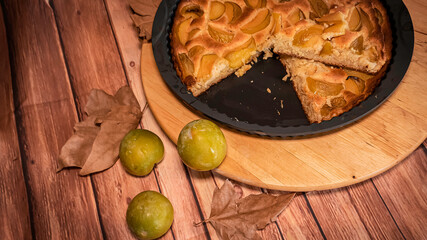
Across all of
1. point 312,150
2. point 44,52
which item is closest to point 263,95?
point 312,150

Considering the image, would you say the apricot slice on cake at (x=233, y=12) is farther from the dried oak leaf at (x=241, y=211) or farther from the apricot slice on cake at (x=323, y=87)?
the dried oak leaf at (x=241, y=211)

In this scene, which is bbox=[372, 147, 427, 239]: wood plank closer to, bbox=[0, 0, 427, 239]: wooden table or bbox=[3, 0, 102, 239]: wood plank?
bbox=[0, 0, 427, 239]: wooden table

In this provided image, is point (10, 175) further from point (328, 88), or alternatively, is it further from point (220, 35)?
point (328, 88)

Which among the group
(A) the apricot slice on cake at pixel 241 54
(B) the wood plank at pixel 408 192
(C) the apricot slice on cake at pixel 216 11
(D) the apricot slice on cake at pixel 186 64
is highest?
(C) the apricot slice on cake at pixel 216 11

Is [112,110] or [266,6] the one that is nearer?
[112,110]

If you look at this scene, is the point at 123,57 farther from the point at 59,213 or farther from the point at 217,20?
the point at 59,213

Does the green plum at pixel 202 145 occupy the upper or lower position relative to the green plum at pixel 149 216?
upper

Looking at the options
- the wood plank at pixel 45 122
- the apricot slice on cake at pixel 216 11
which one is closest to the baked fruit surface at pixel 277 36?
the apricot slice on cake at pixel 216 11

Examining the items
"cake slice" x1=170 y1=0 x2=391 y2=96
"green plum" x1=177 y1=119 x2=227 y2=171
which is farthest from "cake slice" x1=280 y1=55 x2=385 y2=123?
"green plum" x1=177 y1=119 x2=227 y2=171
